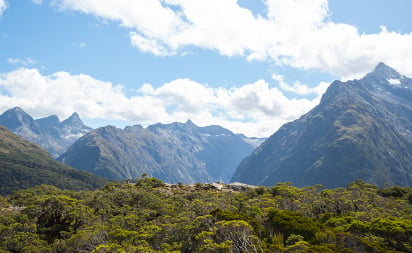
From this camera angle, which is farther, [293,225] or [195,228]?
[293,225]

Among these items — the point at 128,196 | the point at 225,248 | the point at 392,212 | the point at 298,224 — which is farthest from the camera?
the point at 128,196

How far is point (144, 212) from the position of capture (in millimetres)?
77688

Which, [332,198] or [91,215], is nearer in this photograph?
[91,215]

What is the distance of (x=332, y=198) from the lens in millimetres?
105500

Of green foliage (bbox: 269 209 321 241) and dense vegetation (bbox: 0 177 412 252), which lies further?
green foliage (bbox: 269 209 321 241)

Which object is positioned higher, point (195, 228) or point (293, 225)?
point (293, 225)

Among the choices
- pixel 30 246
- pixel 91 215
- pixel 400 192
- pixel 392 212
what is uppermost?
pixel 400 192

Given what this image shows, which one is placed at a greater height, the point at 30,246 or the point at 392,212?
the point at 392,212

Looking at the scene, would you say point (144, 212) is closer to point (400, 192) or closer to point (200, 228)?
point (200, 228)

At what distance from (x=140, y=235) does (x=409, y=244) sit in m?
52.0

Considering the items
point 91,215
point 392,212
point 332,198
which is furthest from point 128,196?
point 392,212

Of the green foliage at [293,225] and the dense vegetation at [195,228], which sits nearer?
the dense vegetation at [195,228]

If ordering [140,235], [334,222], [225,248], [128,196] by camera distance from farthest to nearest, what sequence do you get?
[128,196]
[334,222]
[140,235]
[225,248]

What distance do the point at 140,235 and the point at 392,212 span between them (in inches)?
2838
